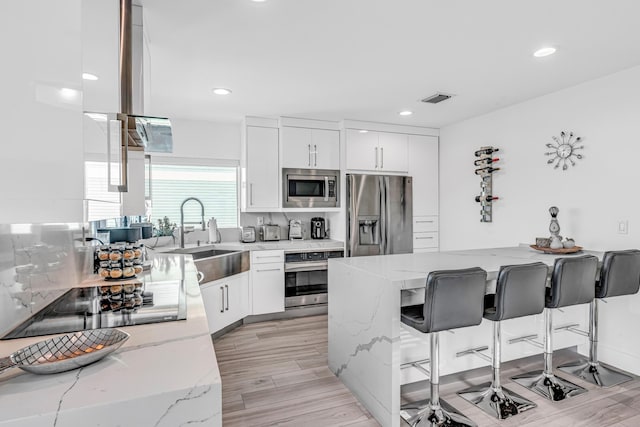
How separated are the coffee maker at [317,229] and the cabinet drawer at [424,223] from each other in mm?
1237

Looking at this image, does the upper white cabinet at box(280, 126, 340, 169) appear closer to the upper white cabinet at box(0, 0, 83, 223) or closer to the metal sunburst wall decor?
A: the metal sunburst wall decor

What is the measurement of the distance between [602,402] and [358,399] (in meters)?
1.61

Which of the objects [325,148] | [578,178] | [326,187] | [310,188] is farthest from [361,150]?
[578,178]

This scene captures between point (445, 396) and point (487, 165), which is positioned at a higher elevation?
point (487, 165)

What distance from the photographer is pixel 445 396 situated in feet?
8.07

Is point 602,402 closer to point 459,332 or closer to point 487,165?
point 459,332

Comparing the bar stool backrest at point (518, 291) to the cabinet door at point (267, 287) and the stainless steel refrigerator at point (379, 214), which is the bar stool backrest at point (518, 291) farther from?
the cabinet door at point (267, 287)

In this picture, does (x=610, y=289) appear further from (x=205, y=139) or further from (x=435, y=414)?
(x=205, y=139)

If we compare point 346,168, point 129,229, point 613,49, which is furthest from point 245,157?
point 613,49

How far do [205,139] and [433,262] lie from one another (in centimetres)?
327

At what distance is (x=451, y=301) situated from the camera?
195 cm

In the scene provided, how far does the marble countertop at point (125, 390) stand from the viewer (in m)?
0.73

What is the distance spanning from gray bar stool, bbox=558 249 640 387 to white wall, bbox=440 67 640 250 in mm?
349

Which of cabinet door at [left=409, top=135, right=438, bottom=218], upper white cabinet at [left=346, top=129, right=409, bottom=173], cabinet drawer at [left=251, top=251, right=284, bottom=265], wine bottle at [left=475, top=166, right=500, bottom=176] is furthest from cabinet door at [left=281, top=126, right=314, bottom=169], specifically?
wine bottle at [left=475, top=166, right=500, bottom=176]
